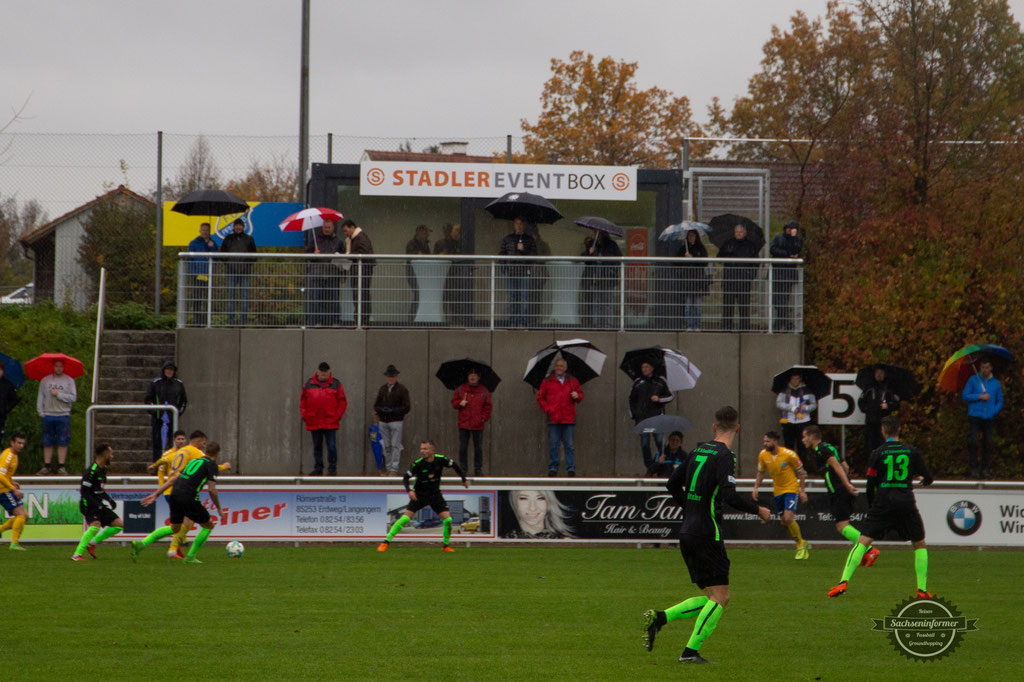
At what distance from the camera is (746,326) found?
23312mm

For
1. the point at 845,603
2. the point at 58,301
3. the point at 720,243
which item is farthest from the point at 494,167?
the point at 845,603

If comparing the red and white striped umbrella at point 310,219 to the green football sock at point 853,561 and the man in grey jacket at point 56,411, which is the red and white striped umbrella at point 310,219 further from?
the green football sock at point 853,561

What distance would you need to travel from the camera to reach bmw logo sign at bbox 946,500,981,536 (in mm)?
19969

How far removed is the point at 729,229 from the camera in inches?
953

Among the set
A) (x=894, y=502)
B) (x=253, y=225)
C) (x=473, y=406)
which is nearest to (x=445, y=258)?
(x=473, y=406)

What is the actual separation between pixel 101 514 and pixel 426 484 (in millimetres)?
4734

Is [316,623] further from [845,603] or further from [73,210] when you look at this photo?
[73,210]

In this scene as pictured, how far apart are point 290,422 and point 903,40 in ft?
54.9

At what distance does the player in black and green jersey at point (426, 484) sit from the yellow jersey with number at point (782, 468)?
459 cm

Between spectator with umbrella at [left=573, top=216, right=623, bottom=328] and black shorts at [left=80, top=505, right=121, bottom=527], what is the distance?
9.48 metres

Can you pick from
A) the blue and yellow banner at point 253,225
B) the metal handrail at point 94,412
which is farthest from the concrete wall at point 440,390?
the blue and yellow banner at point 253,225

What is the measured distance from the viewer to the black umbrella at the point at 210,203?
23219 millimetres
